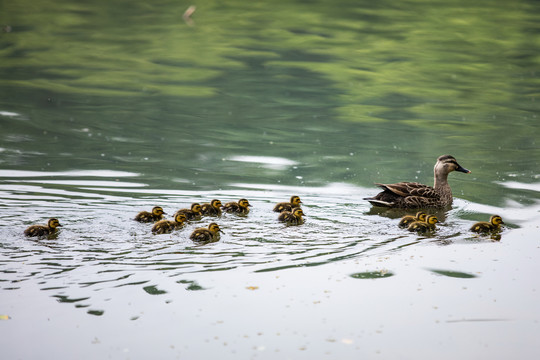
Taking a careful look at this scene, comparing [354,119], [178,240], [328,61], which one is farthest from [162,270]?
[328,61]

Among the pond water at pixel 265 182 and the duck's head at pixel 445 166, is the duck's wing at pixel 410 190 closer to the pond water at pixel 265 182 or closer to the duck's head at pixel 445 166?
the pond water at pixel 265 182

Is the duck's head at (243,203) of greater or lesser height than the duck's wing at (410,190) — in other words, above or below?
below

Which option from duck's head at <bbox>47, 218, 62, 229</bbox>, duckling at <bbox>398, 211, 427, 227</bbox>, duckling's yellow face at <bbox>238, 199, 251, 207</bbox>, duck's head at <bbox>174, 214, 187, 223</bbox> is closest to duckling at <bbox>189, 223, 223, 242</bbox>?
duck's head at <bbox>174, 214, 187, 223</bbox>

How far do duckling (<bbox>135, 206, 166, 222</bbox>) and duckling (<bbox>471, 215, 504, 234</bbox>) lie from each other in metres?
3.14

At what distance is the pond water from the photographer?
577 cm

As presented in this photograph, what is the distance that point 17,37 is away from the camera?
2192 centimetres

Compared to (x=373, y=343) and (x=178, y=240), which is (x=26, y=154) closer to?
(x=178, y=240)

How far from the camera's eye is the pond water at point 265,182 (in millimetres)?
5770

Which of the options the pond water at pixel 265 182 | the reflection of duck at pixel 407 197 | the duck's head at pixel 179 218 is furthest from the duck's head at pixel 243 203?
the reflection of duck at pixel 407 197

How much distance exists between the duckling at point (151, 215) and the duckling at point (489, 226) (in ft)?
10.3

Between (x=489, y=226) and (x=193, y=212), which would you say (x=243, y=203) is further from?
(x=489, y=226)

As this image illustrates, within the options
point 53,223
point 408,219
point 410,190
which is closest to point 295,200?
point 408,219

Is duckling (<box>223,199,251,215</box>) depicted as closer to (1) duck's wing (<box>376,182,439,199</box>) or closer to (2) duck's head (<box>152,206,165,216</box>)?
(2) duck's head (<box>152,206,165,216</box>)

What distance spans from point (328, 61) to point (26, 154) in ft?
33.2
